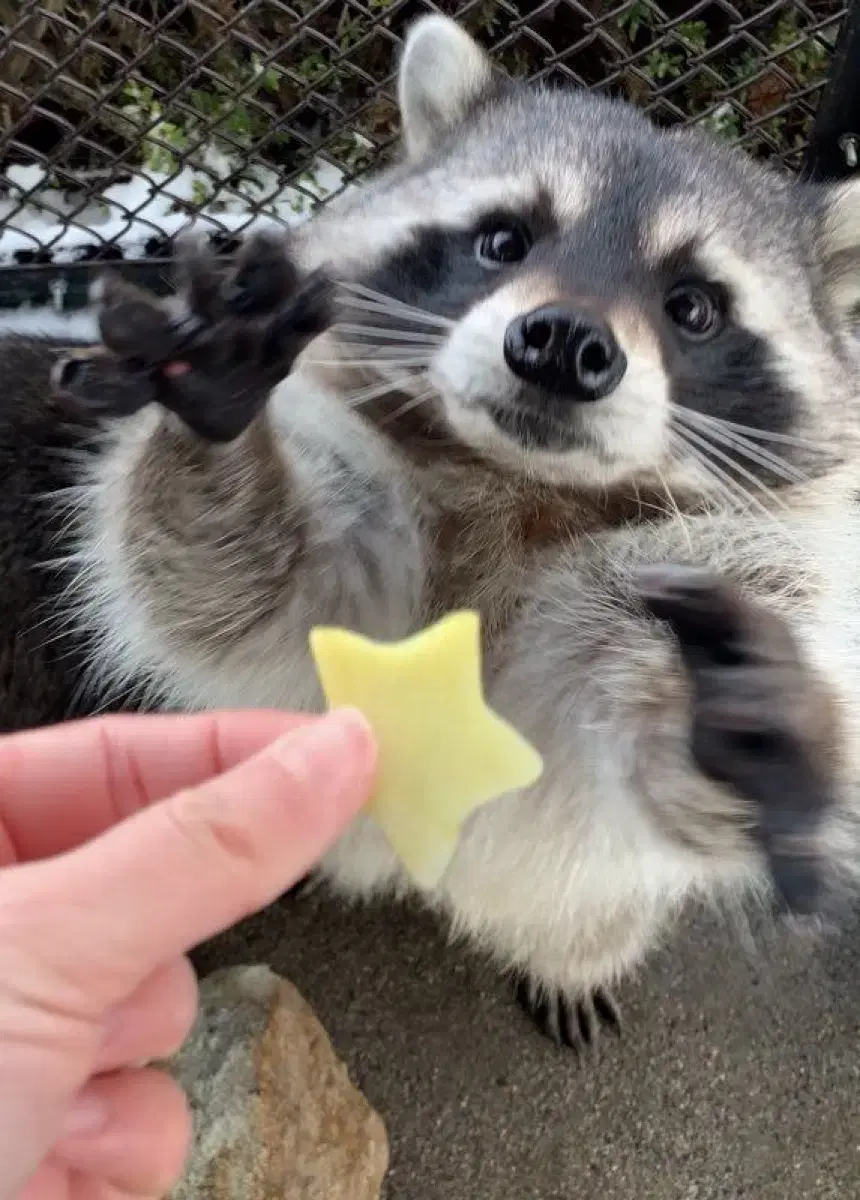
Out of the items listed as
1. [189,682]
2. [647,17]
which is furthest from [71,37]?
[189,682]

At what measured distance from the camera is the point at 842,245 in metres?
1.54

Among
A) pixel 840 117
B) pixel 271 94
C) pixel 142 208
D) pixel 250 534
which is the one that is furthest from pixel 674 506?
pixel 271 94

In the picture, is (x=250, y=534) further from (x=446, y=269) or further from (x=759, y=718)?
(x=759, y=718)

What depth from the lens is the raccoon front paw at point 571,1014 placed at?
6.46 feet

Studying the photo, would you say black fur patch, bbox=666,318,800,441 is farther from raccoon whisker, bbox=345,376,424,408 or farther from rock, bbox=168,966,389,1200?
rock, bbox=168,966,389,1200

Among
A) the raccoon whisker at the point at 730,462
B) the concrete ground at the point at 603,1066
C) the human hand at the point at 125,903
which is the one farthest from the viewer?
the concrete ground at the point at 603,1066

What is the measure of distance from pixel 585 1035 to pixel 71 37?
1985 millimetres

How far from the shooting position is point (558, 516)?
4.65ft

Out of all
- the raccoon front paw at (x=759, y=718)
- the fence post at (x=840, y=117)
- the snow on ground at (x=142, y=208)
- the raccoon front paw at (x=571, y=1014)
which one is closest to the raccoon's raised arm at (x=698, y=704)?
the raccoon front paw at (x=759, y=718)

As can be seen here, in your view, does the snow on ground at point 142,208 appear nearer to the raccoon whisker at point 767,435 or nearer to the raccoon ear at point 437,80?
the raccoon ear at point 437,80

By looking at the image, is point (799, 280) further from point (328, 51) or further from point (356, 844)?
point (328, 51)

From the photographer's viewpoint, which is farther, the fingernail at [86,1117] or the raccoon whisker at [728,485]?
the raccoon whisker at [728,485]

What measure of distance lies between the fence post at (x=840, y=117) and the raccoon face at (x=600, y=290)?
2.41 feet

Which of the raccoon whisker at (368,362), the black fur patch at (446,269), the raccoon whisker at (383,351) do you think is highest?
the black fur patch at (446,269)
